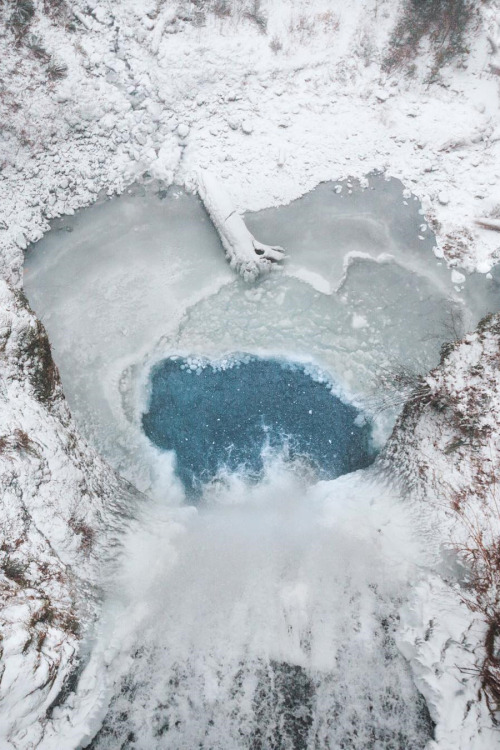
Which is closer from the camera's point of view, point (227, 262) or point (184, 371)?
point (184, 371)

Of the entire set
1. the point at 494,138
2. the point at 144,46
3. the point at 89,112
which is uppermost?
the point at 144,46

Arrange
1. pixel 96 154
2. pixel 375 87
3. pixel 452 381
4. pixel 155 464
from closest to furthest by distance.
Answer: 1. pixel 452 381
2. pixel 155 464
3. pixel 96 154
4. pixel 375 87

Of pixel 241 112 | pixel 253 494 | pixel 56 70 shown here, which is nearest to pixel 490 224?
pixel 241 112

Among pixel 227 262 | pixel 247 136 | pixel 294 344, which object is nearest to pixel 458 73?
pixel 247 136

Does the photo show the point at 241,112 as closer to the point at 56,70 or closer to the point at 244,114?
the point at 244,114

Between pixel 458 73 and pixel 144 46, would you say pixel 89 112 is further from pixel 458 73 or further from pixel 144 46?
pixel 458 73

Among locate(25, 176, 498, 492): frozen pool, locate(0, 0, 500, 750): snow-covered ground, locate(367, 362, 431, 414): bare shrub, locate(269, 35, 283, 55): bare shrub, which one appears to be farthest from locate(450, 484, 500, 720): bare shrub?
locate(269, 35, 283, 55): bare shrub

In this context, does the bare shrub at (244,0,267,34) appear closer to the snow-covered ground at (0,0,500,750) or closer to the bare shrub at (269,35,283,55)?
the snow-covered ground at (0,0,500,750)
